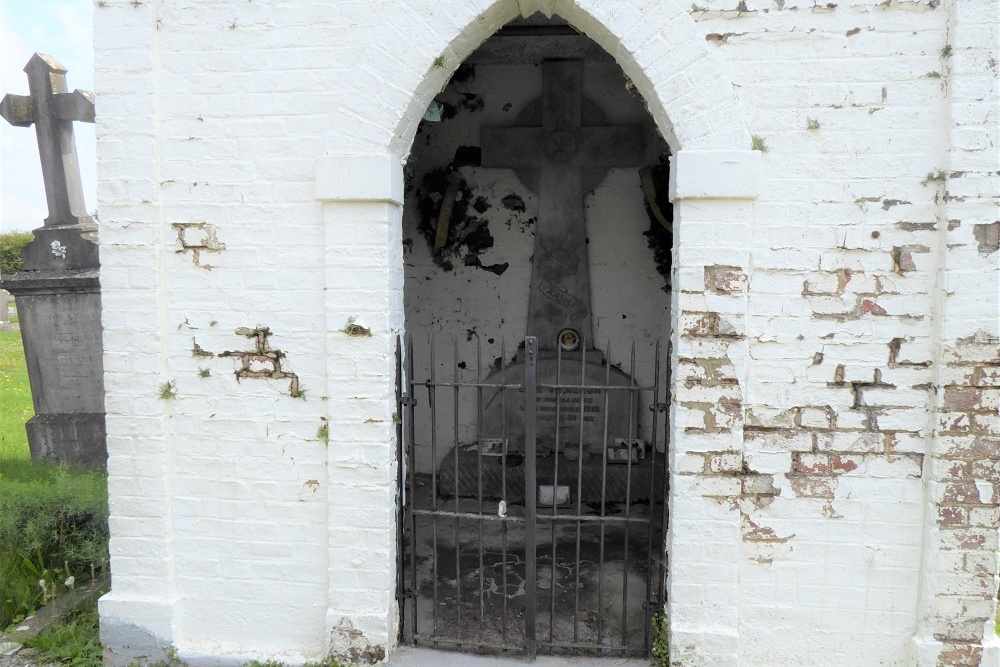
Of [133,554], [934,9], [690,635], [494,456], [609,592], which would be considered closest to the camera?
[934,9]

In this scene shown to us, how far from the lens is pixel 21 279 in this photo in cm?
525

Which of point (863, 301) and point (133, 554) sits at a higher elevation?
point (863, 301)

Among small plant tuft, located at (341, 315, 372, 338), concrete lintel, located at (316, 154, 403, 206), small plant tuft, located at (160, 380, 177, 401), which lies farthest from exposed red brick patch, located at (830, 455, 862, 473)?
small plant tuft, located at (160, 380, 177, 401)

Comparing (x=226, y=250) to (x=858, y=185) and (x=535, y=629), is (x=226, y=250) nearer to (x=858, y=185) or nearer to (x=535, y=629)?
(x=535, y=629)

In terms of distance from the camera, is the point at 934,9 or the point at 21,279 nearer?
the point at 934,9

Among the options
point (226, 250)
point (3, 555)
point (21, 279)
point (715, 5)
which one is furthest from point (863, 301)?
point (21, 279)

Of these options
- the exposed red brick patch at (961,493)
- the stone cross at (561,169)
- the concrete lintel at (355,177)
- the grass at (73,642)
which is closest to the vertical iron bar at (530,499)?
the concrete lintel at (355,177)

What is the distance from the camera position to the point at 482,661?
10.8 ft

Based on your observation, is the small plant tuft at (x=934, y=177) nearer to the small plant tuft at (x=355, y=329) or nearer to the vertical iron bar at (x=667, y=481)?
the vertical iron bar at (x=667, y=481)

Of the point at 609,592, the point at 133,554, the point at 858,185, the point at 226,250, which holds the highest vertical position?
the point at 858,185

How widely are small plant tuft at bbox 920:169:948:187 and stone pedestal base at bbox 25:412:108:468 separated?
577cm

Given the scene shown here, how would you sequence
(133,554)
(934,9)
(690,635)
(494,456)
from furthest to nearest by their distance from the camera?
1. (494,456)
2. (133,554)
3. (690,635)
4. (934,9)

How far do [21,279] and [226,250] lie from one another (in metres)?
3.23

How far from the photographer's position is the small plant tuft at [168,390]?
3234 mm
